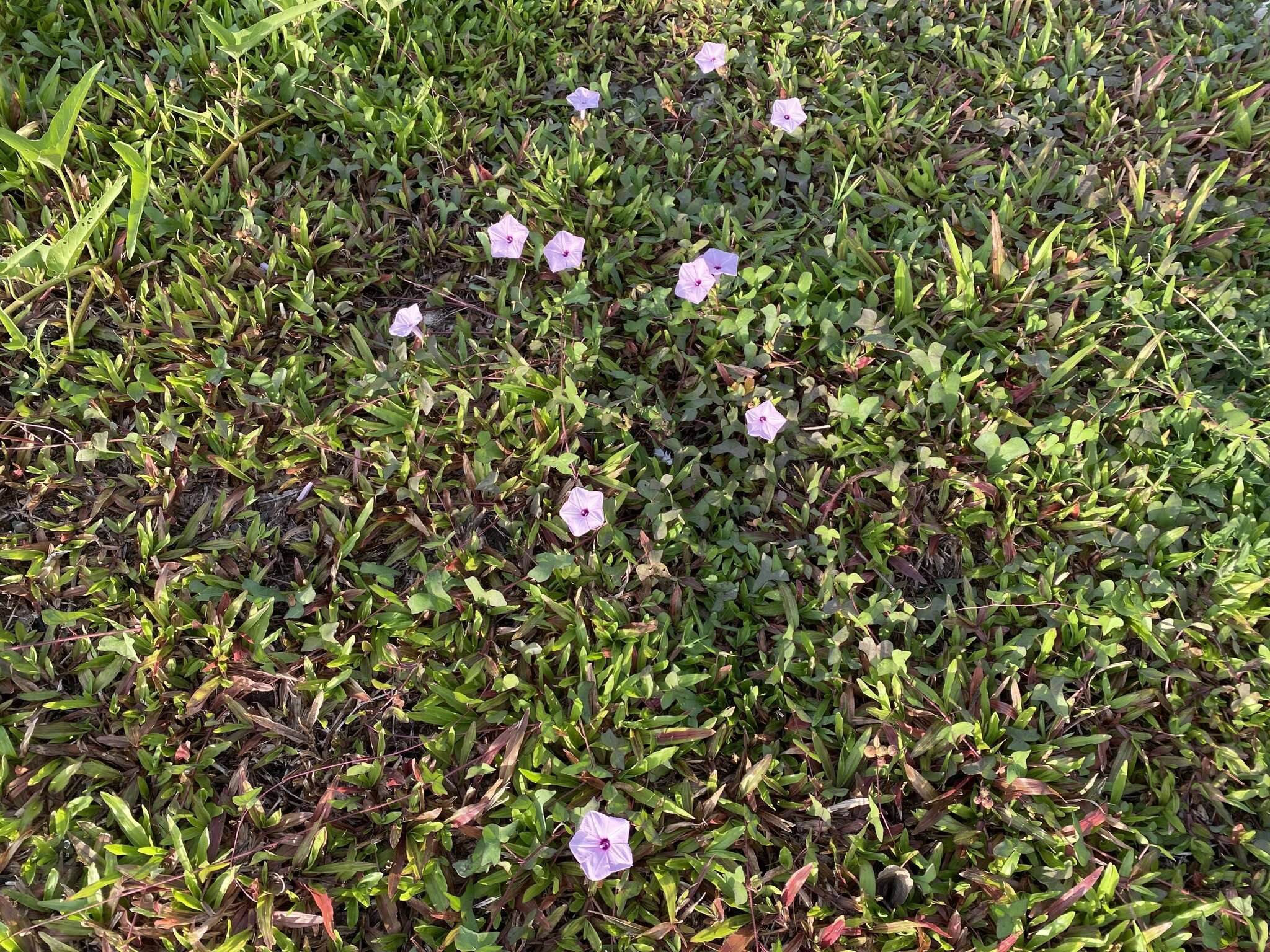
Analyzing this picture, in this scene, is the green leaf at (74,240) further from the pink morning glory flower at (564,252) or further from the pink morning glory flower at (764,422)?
the pink morning glory flower at (764,422)

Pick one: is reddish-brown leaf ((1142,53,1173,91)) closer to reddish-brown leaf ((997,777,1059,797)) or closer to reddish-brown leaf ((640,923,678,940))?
reddish-brown leaf ((997,777,1059,797))

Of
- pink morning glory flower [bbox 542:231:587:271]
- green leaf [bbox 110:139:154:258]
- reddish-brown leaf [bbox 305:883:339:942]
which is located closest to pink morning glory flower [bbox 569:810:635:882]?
reddish-brown leaf [bbox 305:883:339:942]

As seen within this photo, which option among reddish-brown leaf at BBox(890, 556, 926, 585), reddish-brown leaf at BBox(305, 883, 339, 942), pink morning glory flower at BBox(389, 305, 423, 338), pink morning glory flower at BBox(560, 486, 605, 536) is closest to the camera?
reddish-brown leaf at BBox(305, 883, 339, 942)

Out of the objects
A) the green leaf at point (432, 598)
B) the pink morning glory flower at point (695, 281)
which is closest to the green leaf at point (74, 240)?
the green leaf at point (432, 598)

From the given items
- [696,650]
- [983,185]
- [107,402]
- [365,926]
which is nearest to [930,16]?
[983,185]

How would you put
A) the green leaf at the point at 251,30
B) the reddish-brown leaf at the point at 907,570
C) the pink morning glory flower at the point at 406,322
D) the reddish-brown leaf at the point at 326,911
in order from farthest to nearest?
the green leaf at the point at 251,30 → the pink morning glory flower at the point at 406,322 → the reddish-brown leaf at the point at 907,570 → the reddish-brown leaf at the point at 326,911

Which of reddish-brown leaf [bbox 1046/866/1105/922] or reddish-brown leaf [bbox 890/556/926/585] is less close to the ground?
reddish-brown leaf [bbox 890/556/926/585]
